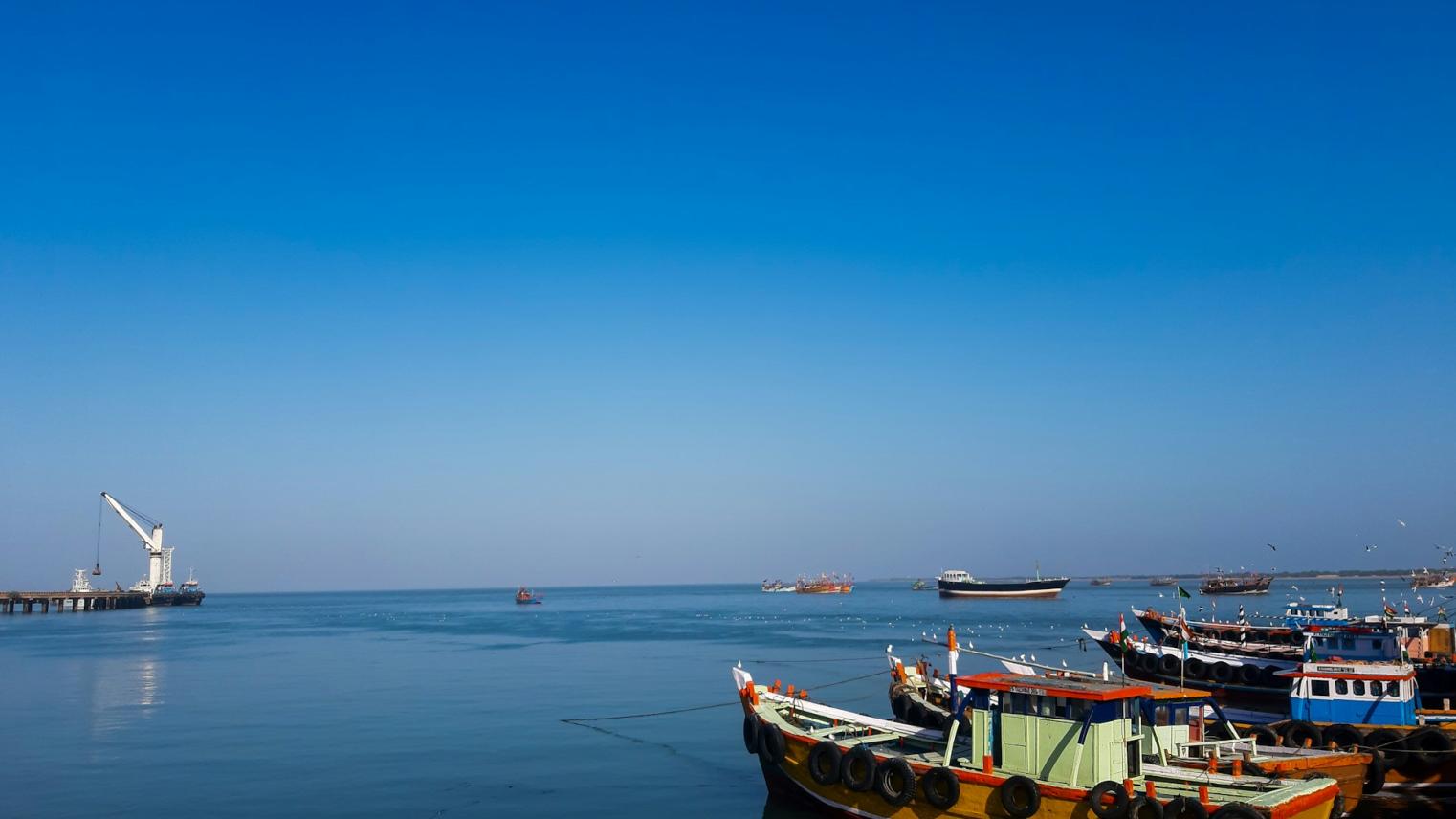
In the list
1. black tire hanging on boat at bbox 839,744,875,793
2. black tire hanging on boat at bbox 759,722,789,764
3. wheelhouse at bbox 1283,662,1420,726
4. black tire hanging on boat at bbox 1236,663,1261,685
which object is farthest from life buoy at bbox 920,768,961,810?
black tire hanging on boat at bbox 1236,663,1261,685

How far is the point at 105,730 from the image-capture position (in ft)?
136

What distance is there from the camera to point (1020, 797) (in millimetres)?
21031

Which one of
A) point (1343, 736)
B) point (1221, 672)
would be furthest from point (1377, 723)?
point (1221, 672)

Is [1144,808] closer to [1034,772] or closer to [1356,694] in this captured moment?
[1034,772]

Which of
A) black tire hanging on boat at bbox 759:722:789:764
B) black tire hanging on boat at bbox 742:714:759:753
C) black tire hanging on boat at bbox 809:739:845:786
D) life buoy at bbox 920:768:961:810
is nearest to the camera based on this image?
life buoy at bbox 920:768:961:810

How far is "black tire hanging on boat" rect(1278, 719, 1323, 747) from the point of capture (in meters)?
26.8

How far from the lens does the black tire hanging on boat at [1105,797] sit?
65.1 ft

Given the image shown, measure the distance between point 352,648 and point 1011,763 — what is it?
7568 centimetres

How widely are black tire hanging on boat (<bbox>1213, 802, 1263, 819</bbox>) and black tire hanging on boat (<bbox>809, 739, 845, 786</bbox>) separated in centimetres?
866

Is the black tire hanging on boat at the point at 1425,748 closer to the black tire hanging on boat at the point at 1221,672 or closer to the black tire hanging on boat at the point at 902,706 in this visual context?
the black tire hanging on boat at the point at 902,706

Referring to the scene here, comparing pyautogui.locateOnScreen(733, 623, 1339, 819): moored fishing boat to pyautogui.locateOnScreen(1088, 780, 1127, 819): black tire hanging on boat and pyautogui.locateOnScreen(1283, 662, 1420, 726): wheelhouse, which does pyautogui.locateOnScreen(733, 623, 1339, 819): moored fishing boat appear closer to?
pyautogui.locateOnScreen(1088, 780, 1127, 819): black tire hanging on boat

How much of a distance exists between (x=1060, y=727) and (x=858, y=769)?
518cm

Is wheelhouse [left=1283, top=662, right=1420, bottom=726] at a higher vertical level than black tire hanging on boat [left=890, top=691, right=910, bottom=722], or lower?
higher

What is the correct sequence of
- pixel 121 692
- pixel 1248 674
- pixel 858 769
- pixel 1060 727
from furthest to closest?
1. pixel 121 692
2. pixel 1248 674
3. pixel 858 769
4. pixel 1060 727
